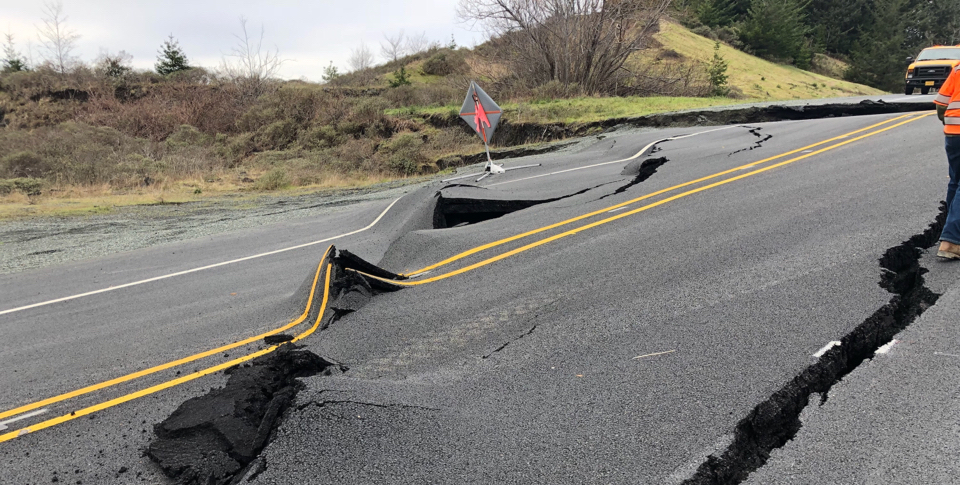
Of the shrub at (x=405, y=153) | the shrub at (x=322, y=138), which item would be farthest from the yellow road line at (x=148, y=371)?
the shrub at (x=322, y=138)

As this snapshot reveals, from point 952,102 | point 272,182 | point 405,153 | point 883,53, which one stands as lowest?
point 272,182

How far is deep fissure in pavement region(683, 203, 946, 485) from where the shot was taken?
2.77 metres

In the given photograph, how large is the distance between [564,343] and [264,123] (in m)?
30.1

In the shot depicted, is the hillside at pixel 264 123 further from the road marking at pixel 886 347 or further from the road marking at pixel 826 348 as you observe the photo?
the road marking at pixel 886 347

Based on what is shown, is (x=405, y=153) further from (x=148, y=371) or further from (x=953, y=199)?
(x=953, y=199)

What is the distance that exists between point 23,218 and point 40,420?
486 inches

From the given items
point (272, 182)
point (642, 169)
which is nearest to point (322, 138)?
point (272, 182)

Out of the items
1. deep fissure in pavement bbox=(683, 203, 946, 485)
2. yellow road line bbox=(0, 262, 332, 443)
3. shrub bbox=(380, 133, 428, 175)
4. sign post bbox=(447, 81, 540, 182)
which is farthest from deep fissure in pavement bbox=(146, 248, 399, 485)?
shrub bbox=(380, 133, 428, 175)

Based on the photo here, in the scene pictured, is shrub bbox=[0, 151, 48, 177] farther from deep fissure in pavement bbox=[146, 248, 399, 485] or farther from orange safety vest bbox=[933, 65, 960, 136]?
A: orange safety vest bbox=[933, 65, 960, 136]

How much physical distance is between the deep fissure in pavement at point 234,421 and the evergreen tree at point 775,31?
56.8 m

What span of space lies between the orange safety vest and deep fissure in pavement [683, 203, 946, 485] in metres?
1.22

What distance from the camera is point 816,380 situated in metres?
3.36

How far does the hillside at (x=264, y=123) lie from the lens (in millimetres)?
19125

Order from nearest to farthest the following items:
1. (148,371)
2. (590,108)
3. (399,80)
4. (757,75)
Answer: (148,371) → (590,108) → (757,75) → (399,80)
